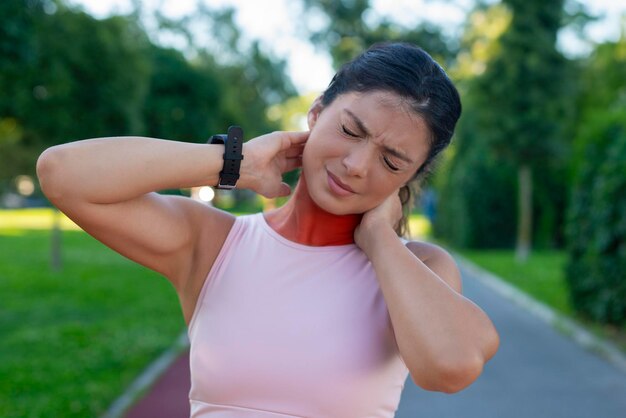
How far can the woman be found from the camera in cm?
171

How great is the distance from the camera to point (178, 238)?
6.09 ft

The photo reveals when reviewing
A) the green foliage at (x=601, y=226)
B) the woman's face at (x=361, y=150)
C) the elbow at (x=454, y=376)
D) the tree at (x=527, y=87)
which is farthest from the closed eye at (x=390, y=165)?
the tree at (x=527, y=87)

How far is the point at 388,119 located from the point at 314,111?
25 centimetres

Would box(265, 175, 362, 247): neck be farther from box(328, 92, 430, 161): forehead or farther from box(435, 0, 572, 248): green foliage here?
box(435, 0, 572, 248): green foliage

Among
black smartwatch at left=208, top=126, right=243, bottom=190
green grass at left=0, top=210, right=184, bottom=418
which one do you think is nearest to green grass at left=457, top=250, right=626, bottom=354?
green grass at left=0, top=210, right=184, bottom=418

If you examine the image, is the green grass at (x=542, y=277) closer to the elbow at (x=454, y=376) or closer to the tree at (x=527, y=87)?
the tree at (x=527, y=87)

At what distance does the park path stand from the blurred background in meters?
0.43

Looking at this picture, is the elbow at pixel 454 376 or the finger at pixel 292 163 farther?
the finger at pixel 292 163

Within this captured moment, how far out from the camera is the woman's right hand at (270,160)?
1.89 metres

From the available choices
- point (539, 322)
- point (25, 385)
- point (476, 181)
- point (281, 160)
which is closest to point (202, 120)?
point (476, 181)

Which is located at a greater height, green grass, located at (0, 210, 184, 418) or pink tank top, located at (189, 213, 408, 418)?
pink tank top, located at (189, 213, 408, 418)

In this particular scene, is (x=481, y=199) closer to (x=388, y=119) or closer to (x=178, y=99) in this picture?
(x=178, y=99)

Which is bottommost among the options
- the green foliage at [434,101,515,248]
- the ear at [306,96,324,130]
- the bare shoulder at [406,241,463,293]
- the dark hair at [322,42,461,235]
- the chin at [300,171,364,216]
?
the green foliage at [434,101,515,248]

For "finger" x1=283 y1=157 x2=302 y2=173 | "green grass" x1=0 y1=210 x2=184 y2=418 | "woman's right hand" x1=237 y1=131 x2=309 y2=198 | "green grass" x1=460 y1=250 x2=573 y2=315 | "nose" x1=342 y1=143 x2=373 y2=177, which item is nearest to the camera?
"nose" x1=342 y1=143 x2=373 y2=177
